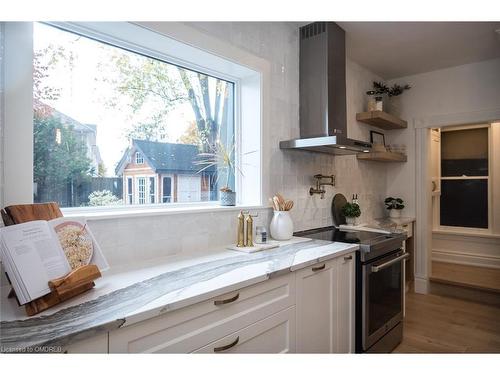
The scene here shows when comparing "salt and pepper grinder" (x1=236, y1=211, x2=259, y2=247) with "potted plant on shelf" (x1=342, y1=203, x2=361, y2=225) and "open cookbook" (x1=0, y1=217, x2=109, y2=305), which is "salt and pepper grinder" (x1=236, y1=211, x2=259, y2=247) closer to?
"open cookbook" (x1=0, y1=217, x2=109, y2=305)

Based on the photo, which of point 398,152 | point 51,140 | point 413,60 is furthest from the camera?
point 398,152

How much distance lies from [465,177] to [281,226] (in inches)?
133

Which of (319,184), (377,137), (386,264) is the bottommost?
(386,264)

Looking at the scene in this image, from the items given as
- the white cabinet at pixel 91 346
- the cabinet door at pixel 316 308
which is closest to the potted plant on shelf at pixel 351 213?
the cabinet door at pixel 316 308

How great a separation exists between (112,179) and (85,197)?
17cm

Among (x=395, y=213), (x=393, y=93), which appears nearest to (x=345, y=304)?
(x=395, y=213)

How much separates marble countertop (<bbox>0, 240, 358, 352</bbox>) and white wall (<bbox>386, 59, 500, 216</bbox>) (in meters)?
2.40

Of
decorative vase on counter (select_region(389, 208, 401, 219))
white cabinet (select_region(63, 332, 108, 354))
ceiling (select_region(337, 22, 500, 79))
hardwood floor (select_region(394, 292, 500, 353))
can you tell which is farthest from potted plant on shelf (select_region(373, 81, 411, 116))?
white cabinet (select_region(63, 332, 108, 354))

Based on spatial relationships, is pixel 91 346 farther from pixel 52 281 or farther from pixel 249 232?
pixel 249 232

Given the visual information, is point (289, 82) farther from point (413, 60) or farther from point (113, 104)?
point (413, 60)

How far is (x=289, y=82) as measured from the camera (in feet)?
8.19

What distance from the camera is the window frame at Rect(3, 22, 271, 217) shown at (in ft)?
3.97

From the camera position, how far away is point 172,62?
1998 mm

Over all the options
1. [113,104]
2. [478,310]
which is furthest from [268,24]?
[478,310]
